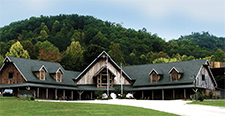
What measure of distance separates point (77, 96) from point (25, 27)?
88.6 meters

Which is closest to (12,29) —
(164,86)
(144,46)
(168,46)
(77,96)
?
(144,46)

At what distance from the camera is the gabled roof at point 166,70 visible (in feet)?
180

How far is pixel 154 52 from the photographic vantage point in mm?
129500

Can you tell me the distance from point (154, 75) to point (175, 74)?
12.8ft

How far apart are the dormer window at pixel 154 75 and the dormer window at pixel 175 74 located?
7.68 ft

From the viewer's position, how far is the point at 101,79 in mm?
60000

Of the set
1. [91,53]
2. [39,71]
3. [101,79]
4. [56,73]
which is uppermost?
[91,53]

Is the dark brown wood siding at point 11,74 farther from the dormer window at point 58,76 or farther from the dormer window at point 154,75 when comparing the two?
the dormer window at point 154,75

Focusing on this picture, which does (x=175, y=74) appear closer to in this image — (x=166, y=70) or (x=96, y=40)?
(x=166, y=70)

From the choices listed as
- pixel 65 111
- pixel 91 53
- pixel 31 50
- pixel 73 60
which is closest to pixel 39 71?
pixel 65 111

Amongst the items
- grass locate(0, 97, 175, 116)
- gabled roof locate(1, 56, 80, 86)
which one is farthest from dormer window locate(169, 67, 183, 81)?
grass locate(0, 97, 175, 116)

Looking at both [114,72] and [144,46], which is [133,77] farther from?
[144,46]

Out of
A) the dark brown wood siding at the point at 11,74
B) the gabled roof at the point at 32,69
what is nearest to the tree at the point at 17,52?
the gabled roof at the point at 32,69

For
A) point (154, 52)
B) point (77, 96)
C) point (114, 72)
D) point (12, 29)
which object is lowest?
point (77, 96)
